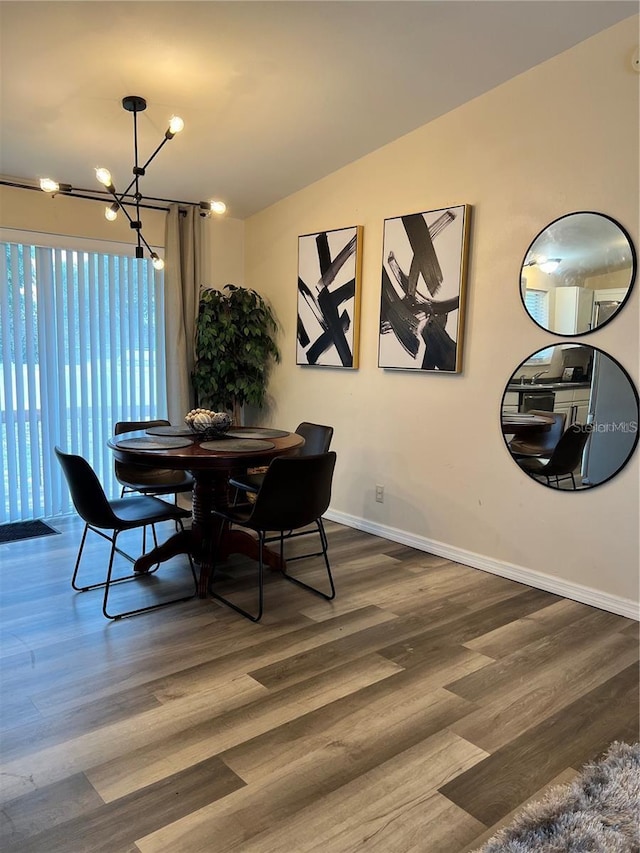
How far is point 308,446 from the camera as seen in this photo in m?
3.94

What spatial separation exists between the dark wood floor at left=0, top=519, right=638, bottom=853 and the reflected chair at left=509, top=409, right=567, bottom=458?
2.53 ft

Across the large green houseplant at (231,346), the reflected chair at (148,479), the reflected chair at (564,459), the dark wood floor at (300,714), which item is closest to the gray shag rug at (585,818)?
the dark wood floor at (300,714)

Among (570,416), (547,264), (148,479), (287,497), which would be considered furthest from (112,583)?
(547,264)

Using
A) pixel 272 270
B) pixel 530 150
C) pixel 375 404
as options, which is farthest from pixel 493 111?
pixel 272 270

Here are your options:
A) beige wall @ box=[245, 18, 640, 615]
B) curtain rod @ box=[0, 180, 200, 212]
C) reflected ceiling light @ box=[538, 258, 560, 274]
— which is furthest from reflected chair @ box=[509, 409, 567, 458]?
curtain rod @ box=[0, 180, 200, 212]

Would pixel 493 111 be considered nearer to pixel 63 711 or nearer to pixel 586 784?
pixel 586 784

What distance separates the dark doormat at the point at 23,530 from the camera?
3996 mm

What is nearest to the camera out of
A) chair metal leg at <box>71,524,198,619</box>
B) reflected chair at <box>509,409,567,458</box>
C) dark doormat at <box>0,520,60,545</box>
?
chair metal leg at <box>71,524,198,619</box>

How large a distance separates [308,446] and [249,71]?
7.08 feet

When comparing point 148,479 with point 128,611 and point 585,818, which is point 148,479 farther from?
point 585,818

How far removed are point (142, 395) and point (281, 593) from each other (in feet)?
7.76

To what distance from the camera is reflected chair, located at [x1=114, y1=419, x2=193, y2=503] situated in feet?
11.7

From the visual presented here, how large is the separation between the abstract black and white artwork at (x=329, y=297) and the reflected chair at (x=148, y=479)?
138 cm

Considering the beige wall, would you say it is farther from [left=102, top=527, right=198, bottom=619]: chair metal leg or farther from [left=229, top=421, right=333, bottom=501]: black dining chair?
[left=102, top=527, right=198, bottom=619]: chair metal leg
